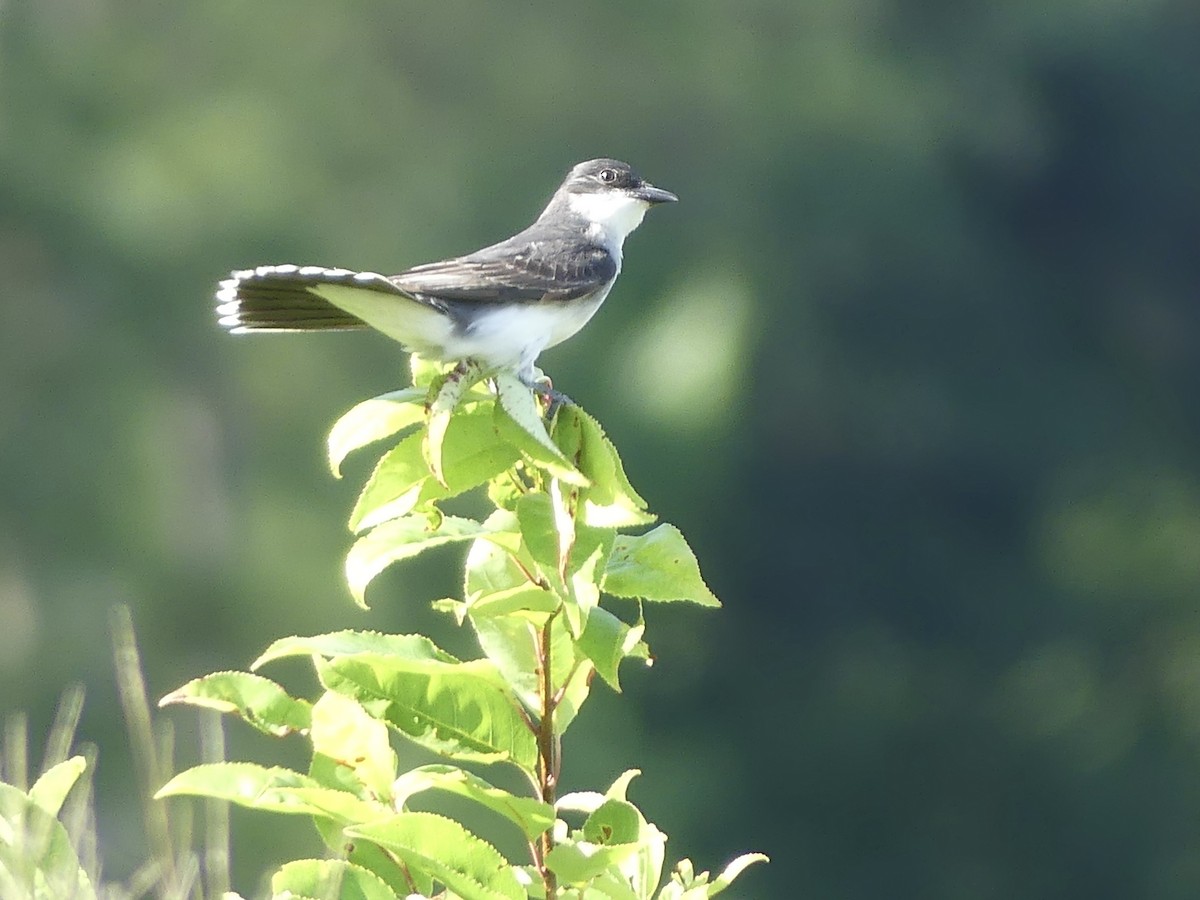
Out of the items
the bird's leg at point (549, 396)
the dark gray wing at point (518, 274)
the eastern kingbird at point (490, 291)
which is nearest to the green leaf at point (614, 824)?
the bird's leg at point (549, 396)

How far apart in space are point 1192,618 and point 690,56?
16.3 ft

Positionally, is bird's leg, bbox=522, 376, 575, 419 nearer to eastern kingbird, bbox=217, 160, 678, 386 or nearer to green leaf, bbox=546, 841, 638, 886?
eastern kingbird, bbox=217, 160, 678, 386

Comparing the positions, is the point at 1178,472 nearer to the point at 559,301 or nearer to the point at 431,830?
the point at 559,301

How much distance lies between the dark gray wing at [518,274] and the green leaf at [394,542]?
895mm

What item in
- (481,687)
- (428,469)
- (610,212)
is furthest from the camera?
(610,212)

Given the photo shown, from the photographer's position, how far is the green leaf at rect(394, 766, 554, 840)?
1.48m

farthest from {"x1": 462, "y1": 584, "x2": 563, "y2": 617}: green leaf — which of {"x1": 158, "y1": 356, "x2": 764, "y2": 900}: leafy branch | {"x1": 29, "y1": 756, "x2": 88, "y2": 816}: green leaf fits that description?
{"x1": 29, "y1": 756, "x2": 88, "y2": 816}: green leaf

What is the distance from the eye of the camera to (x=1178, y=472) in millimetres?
13156

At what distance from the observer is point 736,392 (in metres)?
11.5

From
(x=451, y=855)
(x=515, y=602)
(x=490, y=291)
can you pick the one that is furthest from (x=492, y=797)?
(x=490, y=291)

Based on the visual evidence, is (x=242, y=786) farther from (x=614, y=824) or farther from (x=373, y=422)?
(x=373, y=422)

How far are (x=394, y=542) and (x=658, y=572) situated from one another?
0.23 metres

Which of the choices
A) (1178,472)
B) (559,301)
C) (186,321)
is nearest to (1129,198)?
(1178,472)

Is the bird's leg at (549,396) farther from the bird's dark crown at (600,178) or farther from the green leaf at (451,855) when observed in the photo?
the bird's dark crown at (600,178)
